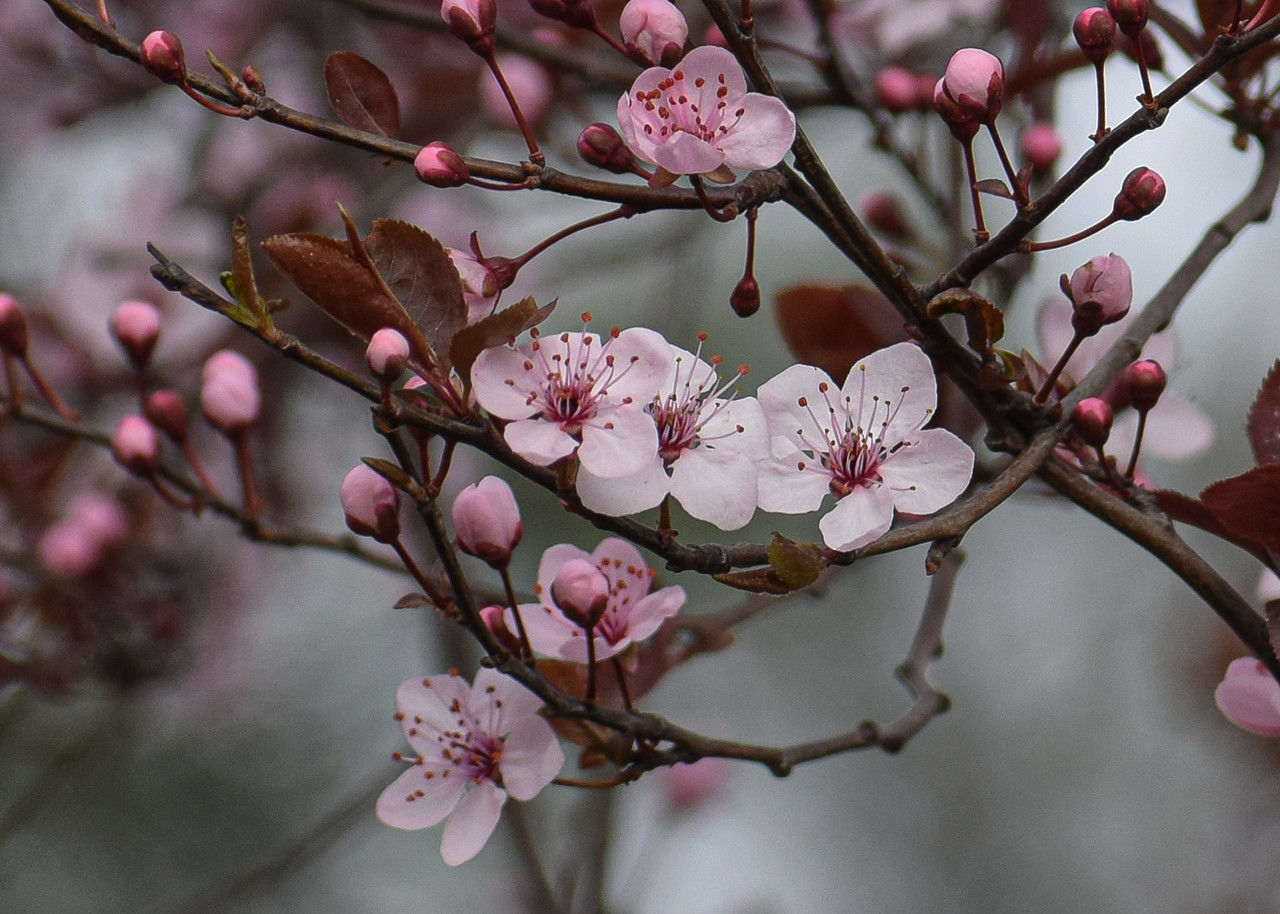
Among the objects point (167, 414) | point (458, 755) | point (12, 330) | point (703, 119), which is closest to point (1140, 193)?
point (703, 119)

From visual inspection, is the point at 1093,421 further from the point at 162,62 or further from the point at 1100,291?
the point at 162,62

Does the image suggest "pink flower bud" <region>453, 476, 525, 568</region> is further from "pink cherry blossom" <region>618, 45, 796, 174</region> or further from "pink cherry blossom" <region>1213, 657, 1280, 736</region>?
"pink cherry blossom" <region>1213, 657, 1280, 736</region>

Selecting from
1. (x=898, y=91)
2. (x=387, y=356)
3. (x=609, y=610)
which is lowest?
(x=609, y=610)

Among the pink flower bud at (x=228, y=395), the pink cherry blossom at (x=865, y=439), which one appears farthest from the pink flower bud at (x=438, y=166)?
the pink flower bud at (x=228, y=395)

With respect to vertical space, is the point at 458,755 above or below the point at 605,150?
below

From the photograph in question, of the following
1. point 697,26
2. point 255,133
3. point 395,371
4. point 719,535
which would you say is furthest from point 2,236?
point 395,371
